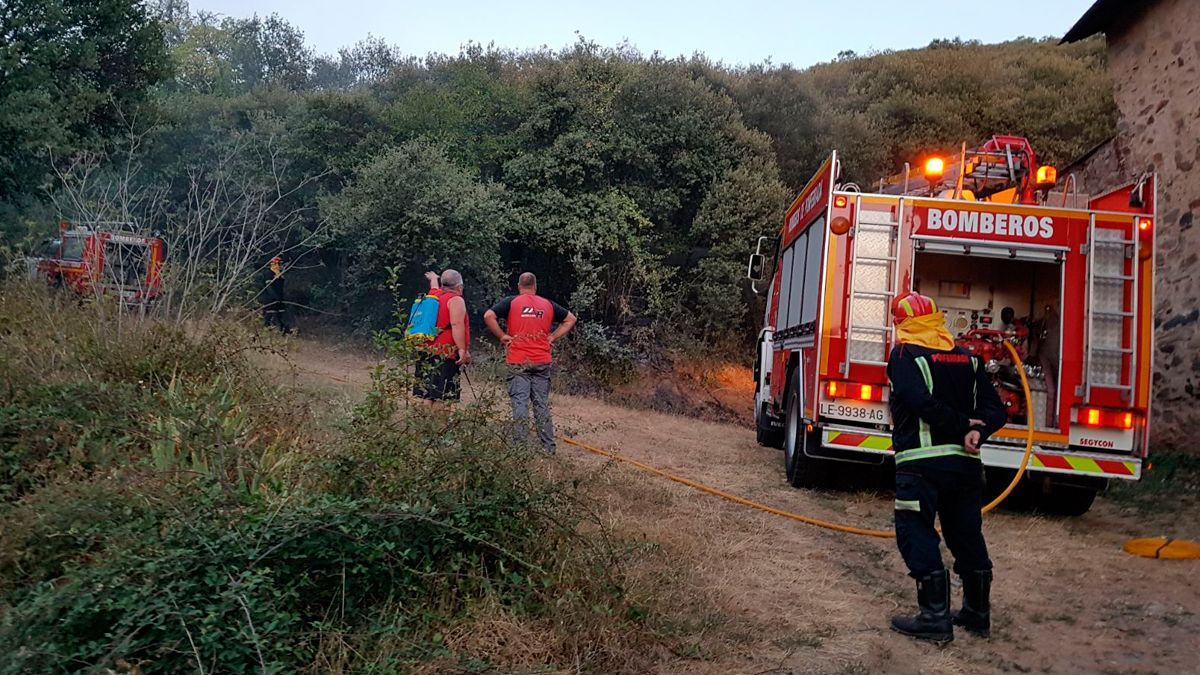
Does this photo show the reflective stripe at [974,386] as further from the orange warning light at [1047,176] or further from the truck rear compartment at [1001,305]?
the orange warning light at [1047,176]

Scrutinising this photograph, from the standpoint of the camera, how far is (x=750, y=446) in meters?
12.2

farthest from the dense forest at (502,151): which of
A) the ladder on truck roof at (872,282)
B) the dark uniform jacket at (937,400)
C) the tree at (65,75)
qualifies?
the dark uniform jacket at (937,400)

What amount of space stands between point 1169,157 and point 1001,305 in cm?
386

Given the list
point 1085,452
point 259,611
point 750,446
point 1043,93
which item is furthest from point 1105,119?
point 259,611

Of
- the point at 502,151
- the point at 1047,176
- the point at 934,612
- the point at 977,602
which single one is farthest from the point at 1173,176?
the point at 502,151

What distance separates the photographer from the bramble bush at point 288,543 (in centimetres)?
340

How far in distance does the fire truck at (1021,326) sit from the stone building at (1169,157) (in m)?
2.92

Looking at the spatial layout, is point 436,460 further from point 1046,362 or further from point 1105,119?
point 1105,119

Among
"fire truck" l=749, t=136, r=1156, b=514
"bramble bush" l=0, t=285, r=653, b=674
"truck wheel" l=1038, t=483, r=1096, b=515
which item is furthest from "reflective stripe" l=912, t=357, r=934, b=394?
"truck wheel" l=1038, t=483, r=1096, b=515

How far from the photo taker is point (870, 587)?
19.5ft

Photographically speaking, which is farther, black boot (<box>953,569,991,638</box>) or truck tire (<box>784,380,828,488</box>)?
truck tire (<box>784,380,828,488</box>)

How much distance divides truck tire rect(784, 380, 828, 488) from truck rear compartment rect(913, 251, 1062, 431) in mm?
1559

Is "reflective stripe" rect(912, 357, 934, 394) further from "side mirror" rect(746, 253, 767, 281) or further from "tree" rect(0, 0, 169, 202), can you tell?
"tree" rect(0, 0, 169, 202)

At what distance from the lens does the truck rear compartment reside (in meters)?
8.30
